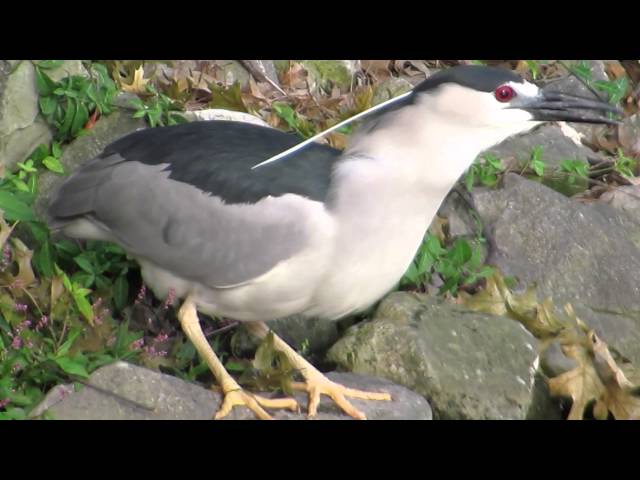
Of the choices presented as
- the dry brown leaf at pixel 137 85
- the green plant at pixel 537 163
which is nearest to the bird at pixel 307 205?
the dry brown leaf at pixel 137 85

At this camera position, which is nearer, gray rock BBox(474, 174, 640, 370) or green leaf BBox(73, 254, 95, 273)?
green leaf BBox(73, 254, 95, 273)

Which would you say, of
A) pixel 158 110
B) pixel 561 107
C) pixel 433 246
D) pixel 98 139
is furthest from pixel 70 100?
pixel 561 107

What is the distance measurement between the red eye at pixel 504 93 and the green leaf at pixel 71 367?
1683mm

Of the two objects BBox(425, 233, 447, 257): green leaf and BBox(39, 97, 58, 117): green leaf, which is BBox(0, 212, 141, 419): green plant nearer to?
BBox(39, 97, 58, 117): green leaf

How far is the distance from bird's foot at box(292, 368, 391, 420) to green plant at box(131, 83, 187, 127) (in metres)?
1.54

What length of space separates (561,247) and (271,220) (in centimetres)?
201

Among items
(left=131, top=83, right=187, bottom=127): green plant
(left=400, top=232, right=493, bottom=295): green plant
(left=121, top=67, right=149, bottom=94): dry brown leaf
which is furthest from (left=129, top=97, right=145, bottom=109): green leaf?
(left=400, top=232, right=493, bottom=295): green plant

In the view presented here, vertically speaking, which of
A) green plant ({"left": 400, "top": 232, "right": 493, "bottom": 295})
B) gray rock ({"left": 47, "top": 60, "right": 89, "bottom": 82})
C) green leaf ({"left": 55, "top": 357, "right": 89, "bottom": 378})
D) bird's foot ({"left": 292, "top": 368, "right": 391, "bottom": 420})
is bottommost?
green plant ({"left": 400, "top": 232, "right": 493, "bottom": 295})

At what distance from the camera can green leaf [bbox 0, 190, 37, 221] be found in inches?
181

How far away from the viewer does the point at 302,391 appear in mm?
4266

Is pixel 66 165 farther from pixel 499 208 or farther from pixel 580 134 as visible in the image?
pixel 580 134

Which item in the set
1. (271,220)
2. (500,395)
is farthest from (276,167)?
(500,395)

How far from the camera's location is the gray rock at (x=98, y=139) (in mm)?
5152

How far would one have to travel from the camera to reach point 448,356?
4438 millimetres
